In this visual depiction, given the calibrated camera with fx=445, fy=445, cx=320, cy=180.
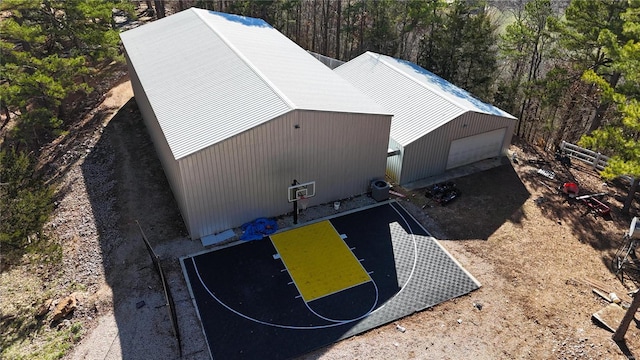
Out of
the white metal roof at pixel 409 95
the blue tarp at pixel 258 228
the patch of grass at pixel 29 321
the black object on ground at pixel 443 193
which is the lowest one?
the patch of grass at pixel 29 321

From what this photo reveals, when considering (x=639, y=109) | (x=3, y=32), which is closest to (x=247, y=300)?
(x=639, y=109)

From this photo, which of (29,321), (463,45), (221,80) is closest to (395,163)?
(221,80)

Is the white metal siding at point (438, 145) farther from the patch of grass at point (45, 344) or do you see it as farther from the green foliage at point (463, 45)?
the patch of grass at point (45, 344)

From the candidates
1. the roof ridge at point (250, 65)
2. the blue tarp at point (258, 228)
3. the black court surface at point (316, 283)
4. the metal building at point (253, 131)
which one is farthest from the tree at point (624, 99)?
the blue tarp at point (258, 228)

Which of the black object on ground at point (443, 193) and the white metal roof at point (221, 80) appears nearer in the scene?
the white metal roof at point (221, 80)

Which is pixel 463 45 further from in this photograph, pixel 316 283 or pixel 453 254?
pixel 316 283

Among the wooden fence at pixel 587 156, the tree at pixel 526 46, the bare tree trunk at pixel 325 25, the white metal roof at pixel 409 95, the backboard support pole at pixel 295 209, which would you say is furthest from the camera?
the bare tree trunk at pixel 325 25

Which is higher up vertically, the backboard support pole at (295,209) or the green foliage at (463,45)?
the green foliage at (463,45)
